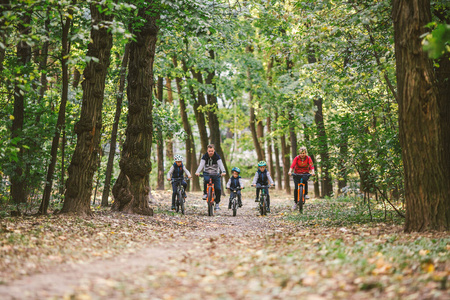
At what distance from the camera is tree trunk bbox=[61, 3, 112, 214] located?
30.1ft

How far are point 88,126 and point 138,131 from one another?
241 centimetres

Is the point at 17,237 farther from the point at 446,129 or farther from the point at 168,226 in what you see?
the point at 446,129

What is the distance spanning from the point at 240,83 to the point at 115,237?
54.6 ft

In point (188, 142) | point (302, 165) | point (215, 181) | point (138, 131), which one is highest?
point (188, 142)

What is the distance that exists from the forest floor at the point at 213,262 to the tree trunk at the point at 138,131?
2204 mm

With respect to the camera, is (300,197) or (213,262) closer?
(213,262)

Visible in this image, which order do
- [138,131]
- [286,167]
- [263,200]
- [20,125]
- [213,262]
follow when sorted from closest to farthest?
[213,262]
[20,125]
[138,131]
[263,200]
[286,167]

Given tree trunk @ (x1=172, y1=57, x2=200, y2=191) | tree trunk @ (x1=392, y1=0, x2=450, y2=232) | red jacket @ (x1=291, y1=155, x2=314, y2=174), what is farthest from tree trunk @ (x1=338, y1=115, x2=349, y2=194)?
tree trunk @ (x1=172, y1=57, x2=200, y2=191)

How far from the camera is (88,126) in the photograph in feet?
30.0

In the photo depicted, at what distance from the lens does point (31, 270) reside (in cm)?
502

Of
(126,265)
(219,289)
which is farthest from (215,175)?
(219,289)

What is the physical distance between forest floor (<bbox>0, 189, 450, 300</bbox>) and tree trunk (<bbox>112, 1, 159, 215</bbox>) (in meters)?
2.20

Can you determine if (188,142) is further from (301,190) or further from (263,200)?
(301,190)

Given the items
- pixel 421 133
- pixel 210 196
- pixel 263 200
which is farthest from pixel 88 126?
pixel 263 200
